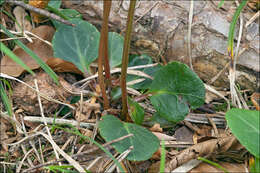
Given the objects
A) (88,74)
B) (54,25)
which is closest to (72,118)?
(88,74)

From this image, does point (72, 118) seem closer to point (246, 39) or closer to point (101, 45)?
point (101, 45)

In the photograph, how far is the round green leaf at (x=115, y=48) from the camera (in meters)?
1.64

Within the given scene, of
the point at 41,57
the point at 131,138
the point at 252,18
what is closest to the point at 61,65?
the point at 41,57

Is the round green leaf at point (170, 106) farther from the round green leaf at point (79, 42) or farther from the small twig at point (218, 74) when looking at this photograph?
the round green leaf at point (79, 42)

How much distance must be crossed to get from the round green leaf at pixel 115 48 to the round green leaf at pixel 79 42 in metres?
0.08

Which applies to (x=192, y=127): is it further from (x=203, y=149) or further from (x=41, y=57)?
(x=41, y=57)

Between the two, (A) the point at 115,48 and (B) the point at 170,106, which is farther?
(A) the point at 115,48

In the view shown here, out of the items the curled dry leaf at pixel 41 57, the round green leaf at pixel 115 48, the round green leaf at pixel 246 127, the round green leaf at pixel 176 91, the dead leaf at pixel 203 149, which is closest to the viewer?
the round green leaf at pixel 246 127

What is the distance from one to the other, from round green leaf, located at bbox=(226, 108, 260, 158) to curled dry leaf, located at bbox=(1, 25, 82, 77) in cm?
84

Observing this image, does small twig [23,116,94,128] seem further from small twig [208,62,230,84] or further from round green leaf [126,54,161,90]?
small twig [208,62,230,84]

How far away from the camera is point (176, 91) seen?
56.2 inches

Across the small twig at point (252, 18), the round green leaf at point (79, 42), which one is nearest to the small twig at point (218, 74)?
the small twig at point (252, 18)

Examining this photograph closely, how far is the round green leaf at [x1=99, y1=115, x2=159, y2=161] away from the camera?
45.6 inches

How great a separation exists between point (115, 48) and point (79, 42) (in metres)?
0.19
